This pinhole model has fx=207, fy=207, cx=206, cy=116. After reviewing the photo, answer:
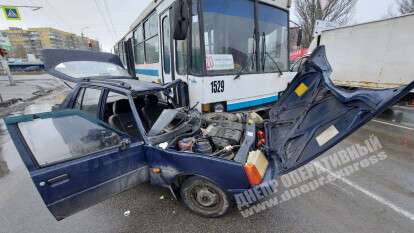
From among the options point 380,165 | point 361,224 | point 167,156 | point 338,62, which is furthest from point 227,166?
point 338,62

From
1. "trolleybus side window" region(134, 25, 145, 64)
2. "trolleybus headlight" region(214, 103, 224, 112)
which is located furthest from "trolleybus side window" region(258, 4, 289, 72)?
"trolleybus side window" region(134, 25, 145, 64)

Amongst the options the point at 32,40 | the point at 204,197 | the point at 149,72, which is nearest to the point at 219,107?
the point at 204,197

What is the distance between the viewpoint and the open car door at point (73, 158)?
1.96 m

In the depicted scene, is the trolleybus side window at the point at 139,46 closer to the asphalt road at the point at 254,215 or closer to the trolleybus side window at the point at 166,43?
the trolleybus side window at the point at 166,43

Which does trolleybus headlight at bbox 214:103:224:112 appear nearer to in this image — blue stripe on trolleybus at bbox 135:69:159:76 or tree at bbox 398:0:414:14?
blue stripe on trolleybus at bbox 135:69:159:76

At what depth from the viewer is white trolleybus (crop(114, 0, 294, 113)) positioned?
3.38 m

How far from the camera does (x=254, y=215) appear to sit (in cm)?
264

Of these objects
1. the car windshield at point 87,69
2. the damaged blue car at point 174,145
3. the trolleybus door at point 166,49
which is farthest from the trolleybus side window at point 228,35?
the car windshield at point 87,69

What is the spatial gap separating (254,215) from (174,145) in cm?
136

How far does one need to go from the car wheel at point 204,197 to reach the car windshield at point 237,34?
71.8 inches

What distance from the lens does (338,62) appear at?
8.52 m

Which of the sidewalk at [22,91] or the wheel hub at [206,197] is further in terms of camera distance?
the sidewalk at [22,91]

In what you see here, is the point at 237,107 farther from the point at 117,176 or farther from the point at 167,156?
the point at 117,176

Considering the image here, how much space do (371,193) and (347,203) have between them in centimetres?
54
